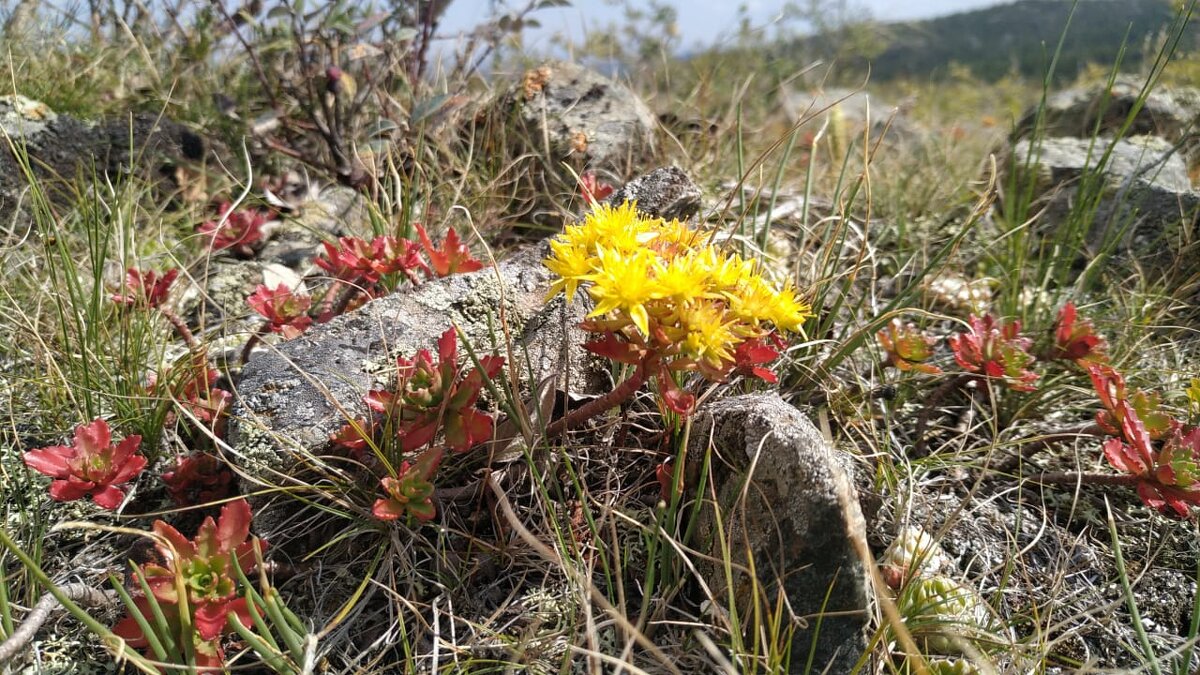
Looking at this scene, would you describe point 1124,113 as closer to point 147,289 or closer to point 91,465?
point 147,289

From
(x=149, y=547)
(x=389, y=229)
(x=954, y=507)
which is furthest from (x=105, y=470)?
(x=954, y=507)

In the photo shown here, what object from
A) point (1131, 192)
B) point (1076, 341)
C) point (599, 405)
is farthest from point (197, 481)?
point (1131, 192)

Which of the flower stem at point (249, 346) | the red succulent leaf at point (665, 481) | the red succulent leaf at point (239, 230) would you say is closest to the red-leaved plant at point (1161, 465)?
the red succulent leaf at point (665, 481)

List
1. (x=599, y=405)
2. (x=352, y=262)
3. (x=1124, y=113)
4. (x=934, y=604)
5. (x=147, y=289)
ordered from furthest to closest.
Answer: (x=1124, y=113)
(x=147, y=289)
(x=352, y=262)
(x=599, y=405)
(x=934, y=604)

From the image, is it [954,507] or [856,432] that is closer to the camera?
[954,507]

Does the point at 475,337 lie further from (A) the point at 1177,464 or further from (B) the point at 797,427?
(A) the point at 1177,464

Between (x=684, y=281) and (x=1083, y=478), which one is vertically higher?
(x=684, y=281)
